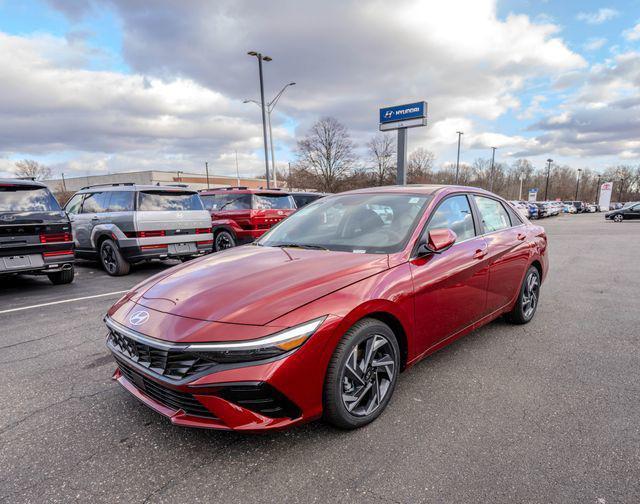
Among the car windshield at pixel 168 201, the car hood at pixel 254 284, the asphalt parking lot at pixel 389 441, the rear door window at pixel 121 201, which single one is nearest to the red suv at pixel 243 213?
the car windshield at pixel 168 201

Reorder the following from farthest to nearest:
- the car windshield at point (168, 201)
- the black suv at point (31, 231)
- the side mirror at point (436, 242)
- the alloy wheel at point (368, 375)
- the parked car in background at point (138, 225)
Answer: the car windshield at point (168, 201), the parked car in background at point (138, 225), the black suv at point (31, 231), the side mirror at point (436, 242), the alloy wheel at point (368, 375)

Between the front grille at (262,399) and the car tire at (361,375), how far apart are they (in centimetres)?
27

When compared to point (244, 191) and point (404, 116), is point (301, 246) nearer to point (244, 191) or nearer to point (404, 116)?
point (244, 191)

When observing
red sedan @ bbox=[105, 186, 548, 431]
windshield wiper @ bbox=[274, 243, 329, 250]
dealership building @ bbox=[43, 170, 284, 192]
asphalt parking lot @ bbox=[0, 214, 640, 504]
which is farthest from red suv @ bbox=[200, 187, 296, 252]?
dealership building @ bbox=[43, 170, 284, 192]

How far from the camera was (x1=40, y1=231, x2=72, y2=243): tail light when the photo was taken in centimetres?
614

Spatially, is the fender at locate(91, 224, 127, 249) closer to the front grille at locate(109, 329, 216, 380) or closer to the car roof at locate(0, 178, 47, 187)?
the car roof at locate(0, 178, 47, 187)

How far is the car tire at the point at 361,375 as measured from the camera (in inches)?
87.3

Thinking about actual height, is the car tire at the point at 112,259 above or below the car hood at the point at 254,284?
below

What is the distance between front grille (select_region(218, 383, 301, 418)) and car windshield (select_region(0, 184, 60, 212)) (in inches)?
235

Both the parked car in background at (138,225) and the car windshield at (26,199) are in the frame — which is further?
the parked car in background at (138,225)

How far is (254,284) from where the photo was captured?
234 centimetres

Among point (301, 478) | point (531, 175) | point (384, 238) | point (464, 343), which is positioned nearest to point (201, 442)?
point (301, 478)

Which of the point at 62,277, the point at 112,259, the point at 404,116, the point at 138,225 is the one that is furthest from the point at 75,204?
the point at 404,116

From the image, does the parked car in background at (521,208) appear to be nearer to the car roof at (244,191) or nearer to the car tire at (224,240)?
the car roof at (244,191)
